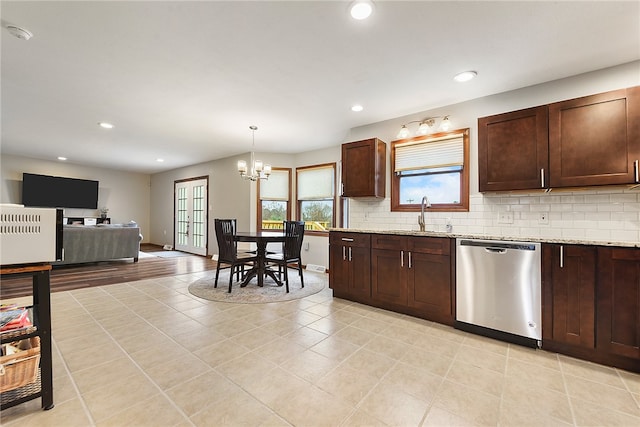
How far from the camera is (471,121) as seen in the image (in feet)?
10.6

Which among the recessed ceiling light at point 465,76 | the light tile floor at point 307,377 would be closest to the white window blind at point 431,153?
the recessed ceiling light at point 465,76

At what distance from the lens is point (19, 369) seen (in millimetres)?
1433

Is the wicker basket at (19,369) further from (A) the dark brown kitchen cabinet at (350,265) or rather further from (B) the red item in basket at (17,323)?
(A) the dark brown kitchen cabinet at (350,265)

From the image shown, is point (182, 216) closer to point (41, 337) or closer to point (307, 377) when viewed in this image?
point (41, 337)

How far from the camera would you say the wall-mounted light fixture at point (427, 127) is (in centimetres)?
332

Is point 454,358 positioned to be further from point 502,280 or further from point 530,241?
point 530,241

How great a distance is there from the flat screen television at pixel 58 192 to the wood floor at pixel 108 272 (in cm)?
289

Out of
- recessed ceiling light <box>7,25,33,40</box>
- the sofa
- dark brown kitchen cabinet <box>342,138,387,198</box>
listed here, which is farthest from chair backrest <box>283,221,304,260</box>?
the sofa

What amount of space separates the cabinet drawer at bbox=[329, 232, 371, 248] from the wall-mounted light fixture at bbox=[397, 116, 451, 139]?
1.41 metres

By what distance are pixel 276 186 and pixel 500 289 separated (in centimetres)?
461

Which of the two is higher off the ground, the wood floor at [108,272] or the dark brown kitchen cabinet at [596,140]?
the dark brown kitchen cabinet at [596,140]

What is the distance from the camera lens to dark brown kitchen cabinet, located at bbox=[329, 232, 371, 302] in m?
3.35

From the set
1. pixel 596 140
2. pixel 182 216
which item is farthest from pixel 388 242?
pixel 182 216

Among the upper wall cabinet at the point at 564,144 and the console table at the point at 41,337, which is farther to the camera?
the upper wall cabinet at the point at 564,144
